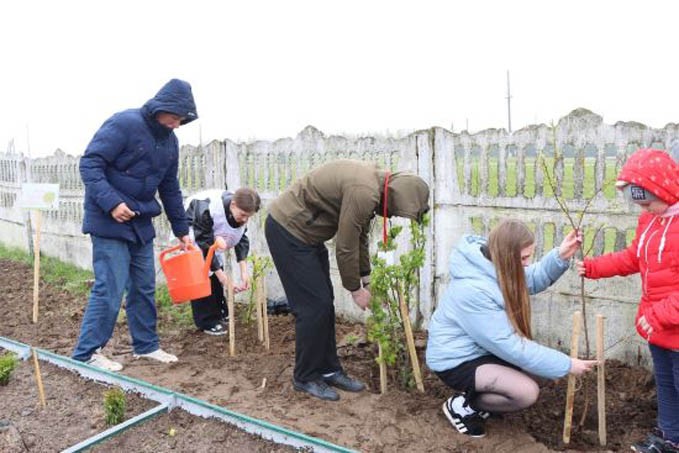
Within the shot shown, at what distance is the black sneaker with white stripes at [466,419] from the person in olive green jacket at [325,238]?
70cm

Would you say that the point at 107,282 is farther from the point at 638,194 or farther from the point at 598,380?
the point at 638,194

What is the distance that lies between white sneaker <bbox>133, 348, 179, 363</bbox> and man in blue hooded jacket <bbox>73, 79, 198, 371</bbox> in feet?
0.93

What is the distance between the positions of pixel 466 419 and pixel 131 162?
98.6 inches

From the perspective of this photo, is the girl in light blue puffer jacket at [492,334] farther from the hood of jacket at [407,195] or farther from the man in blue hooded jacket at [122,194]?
the man in blue hooded jacket at [122,194]

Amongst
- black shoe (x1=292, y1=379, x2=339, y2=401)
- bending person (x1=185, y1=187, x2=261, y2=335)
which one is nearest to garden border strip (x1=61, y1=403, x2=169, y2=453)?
black shoe (x1=292, y1=379, x2=339, y2=401)

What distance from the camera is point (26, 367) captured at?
3.63 m

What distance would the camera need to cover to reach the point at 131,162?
3.68 meters

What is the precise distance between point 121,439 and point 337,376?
1265 mm

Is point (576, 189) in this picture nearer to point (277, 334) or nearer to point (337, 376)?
point (337, 376)

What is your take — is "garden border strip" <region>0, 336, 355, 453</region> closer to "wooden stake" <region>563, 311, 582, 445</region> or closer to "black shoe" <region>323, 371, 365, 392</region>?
"black shoe" <region>323, 371, 365, 392</region>

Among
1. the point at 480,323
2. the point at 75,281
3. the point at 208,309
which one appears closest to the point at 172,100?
the point at 208,309

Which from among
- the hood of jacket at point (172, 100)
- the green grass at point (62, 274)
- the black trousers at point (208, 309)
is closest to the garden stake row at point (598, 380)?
the hood of jacket at point (172, 100)

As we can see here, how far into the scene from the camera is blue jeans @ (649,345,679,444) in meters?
2.59

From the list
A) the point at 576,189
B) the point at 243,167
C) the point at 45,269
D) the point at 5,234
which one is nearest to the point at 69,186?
the point at 45,269
